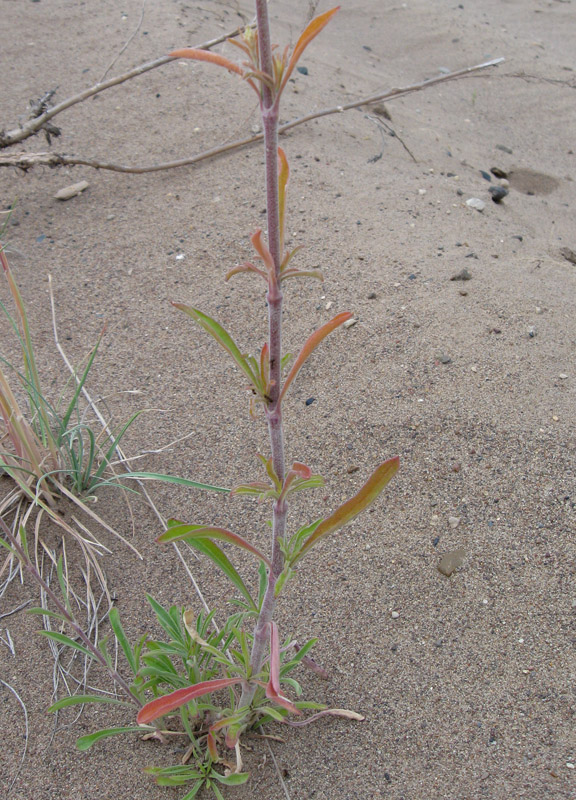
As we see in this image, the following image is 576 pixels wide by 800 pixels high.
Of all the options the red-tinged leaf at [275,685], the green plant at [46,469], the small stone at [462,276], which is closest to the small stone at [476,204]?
the small stone at [462,276]

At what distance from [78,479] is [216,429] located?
0.48m

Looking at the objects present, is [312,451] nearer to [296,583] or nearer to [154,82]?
[296,583]

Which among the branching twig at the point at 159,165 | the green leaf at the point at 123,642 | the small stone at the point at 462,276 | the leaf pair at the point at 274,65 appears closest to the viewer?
the leaf pair at the point at 274,65

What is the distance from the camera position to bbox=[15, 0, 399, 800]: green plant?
85 centimetres

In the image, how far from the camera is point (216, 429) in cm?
214

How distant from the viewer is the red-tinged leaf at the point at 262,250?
830 mm

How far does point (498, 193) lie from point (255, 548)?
9.05 ft

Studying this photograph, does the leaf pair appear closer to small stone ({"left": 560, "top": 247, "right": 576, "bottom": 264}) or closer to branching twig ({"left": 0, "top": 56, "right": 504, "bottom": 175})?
branching twig ({"left": 0, "top": 56, "right": 504, "bottom": 175})

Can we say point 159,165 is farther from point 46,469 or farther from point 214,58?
point 214,58

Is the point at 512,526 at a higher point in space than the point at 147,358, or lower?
lower

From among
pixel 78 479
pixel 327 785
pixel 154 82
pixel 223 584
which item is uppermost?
pixel 154 82

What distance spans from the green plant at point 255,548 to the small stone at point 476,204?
2228mm

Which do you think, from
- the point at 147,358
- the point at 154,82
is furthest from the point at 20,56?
the point at 147,358

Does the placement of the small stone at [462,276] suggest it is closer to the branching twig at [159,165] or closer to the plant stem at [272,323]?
the branching twig at [159,165]
